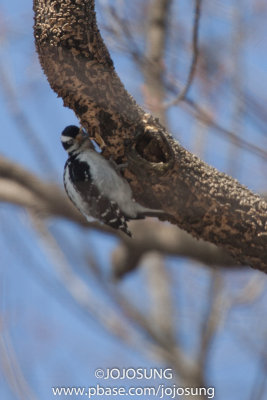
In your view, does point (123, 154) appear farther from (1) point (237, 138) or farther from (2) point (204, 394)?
(2) point (204, 394)

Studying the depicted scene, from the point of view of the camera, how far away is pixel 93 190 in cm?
361

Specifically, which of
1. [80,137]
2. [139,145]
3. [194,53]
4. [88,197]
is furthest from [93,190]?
[194,53]

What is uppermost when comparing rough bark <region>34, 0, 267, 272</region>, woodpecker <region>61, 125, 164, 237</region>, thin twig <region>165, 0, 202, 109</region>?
thin twig <region>165, 0, 202, 109</region>

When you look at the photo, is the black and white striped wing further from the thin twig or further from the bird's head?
the thin twig

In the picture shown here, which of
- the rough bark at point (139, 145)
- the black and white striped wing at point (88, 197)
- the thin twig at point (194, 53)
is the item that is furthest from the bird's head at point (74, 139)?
the rough bark at point (139, 145)

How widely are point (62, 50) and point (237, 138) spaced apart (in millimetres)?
A: 925

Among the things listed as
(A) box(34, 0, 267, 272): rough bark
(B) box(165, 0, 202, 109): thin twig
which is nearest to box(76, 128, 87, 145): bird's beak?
(B) box(165, 0, 202, 109): thin twig

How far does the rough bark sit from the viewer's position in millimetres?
2441

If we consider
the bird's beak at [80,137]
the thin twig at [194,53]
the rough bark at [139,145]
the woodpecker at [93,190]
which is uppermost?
the bird's beak at [80,137]

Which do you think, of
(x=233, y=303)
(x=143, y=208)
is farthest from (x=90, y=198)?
(x=233, y=303)

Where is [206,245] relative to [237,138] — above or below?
above

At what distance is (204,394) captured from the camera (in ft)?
16.8

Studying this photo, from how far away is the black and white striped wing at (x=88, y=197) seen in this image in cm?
356

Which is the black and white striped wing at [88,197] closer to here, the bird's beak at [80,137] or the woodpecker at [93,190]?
the woodpecker at [93,190]
